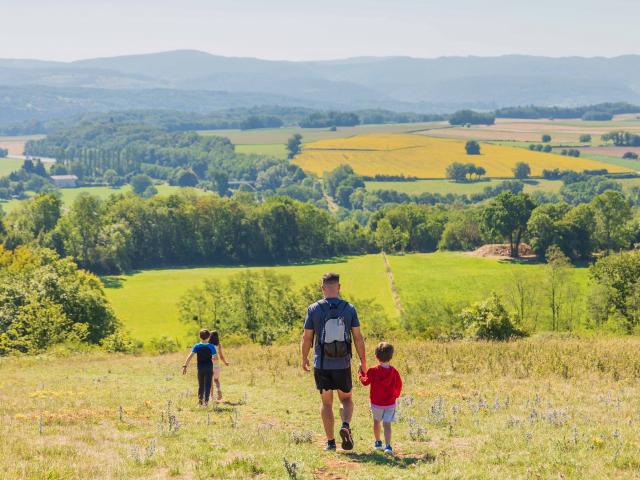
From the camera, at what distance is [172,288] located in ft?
321

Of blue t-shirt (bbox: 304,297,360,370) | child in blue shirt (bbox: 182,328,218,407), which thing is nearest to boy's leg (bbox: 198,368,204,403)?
child in blue shirt (bbox: 182,328,218,407)

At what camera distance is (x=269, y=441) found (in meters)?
13.5

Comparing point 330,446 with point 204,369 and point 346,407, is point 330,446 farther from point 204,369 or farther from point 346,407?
point 204,369

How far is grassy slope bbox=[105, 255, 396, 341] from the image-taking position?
78375mm

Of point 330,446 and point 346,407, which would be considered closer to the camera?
point 330,446

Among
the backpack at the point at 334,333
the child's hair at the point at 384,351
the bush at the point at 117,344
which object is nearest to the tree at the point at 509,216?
the bush at the point at 117,344

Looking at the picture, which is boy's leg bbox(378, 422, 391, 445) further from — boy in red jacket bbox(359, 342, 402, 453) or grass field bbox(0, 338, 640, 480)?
grass field bbox(0, 338, 640, 480)

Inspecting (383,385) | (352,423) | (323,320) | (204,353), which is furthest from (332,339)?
(204,353)

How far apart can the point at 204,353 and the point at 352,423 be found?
17.7ft

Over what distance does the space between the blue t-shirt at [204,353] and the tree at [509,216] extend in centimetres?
9781

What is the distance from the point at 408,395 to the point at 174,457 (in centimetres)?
890

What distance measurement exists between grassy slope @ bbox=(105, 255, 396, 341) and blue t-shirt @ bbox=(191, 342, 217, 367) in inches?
2137

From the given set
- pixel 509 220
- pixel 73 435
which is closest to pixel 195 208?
pixel 509 220

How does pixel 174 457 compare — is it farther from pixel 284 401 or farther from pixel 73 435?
pixel 284 401
